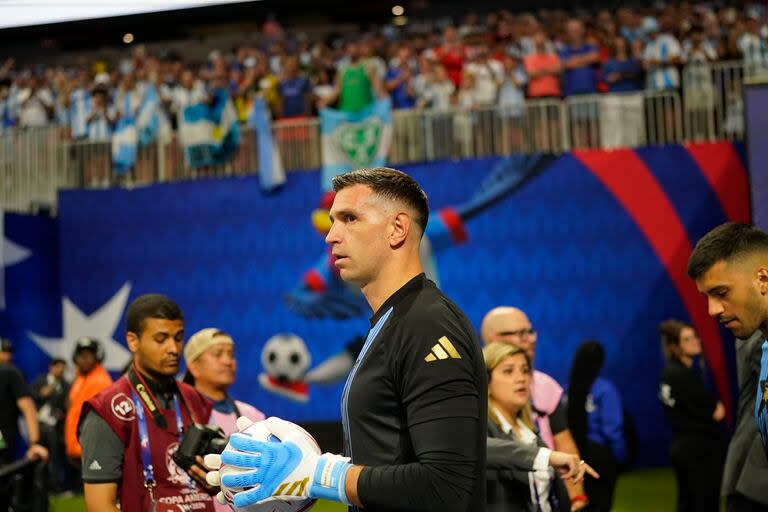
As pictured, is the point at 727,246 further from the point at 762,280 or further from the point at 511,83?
the point at 511,83

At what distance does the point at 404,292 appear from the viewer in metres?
2.58

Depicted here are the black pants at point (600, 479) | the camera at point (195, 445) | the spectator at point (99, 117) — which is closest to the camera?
the camera at point (195, 445)

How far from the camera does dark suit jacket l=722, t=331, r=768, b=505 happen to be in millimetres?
3752

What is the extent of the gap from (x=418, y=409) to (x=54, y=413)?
32.5 feet

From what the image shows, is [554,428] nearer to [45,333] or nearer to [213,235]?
[213,235]

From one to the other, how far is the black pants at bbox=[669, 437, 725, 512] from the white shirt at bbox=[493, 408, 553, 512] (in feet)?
10.9

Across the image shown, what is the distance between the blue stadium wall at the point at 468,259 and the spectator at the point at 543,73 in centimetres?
97

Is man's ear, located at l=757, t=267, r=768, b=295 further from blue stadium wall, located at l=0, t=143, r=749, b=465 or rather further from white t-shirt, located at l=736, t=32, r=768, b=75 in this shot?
white t-shirt, located at l=736, t=32, r=768, b=75

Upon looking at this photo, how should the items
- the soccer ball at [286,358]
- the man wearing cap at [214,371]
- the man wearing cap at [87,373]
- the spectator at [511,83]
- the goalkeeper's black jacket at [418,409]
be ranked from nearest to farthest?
the goalkeeper's black jacket at [418,409] → the man wearing cap at [214,371] → the man wearing cap at [87,373] → the soccer ball at [286,358] → the spectator at [511,83]

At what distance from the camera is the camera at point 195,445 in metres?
3.74

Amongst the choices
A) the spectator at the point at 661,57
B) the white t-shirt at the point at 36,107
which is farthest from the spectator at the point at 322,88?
the white t-shirt at the point at 36,107

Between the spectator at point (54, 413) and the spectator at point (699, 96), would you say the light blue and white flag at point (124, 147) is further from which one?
the spectator at point (699, 96)

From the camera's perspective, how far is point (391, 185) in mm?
2625

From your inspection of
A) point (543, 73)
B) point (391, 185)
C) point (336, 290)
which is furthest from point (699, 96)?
point (391, 185)
